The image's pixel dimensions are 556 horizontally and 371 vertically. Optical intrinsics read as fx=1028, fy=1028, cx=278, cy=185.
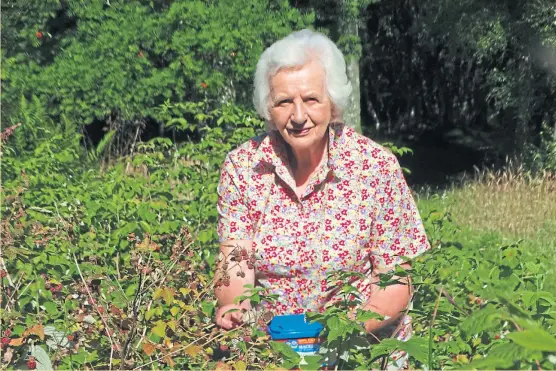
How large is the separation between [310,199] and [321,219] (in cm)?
9

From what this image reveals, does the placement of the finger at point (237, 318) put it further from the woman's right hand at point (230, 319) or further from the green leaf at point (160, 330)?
the green leaf at point (160, 330)

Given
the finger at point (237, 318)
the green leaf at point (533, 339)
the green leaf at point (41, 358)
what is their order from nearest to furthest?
the green leaf at point (533, 339)
the green leaf at point (41, 358)
the finger at point (237, 318)

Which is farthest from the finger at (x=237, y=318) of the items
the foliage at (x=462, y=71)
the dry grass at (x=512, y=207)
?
the foliage at (x=462, y=71)

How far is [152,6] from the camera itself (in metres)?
9.57

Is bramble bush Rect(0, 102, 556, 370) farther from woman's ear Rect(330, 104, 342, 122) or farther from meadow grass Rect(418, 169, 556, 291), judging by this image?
meadow grass Rect(418, 169, 556, 291)

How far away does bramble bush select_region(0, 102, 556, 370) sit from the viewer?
2.57 m

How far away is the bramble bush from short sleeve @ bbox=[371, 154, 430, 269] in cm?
15

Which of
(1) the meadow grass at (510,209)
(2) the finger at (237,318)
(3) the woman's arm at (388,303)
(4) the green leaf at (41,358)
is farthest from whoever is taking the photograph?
(1) the meadow grass at (510,209)

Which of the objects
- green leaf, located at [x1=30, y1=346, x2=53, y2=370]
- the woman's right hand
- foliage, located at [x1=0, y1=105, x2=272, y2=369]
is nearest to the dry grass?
foliage, located at [x1=0, y1=105, x2=272, y2=369]

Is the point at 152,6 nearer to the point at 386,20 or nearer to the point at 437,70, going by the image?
the point at 386,20

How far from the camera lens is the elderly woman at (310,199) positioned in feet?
12.1

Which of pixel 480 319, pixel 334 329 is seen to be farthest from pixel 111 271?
pixel 480 319

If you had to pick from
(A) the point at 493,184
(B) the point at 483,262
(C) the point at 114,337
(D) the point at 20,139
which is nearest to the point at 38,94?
(D) the point at 20,139

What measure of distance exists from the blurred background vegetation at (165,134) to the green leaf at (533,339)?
52.9 inches
